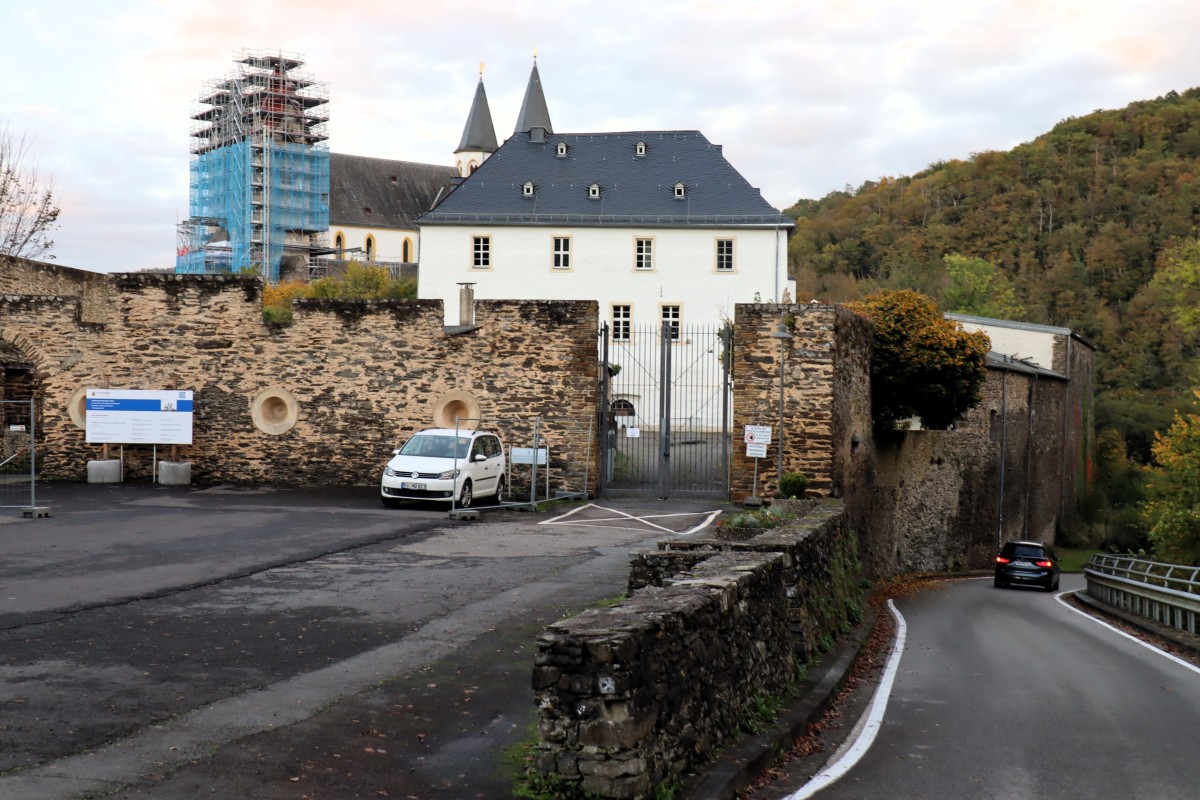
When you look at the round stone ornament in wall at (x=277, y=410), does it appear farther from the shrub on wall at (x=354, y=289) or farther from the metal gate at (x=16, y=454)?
the shrub on wall at (x=354, y=289)

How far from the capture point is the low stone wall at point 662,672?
18.6 feet

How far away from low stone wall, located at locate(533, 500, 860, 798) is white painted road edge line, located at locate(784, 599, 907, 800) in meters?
0.58

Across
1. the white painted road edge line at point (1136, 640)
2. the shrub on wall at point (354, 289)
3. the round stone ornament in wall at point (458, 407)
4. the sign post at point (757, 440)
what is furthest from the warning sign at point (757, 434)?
the shrub on wall at point (354, 289)

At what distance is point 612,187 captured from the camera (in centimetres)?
6056

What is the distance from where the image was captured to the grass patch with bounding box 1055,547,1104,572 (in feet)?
150

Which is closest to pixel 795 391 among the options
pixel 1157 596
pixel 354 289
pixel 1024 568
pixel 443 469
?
pixel 443 469

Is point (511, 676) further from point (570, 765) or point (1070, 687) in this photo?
point (1070, 687)

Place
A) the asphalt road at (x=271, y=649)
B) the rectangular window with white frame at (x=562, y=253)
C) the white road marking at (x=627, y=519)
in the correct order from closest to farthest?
1. the asphalt road at (x=271, y=649)
2. the white road marking at (x=627, y=519)
3. the rectangular window with white frame at (x=562, y=253)

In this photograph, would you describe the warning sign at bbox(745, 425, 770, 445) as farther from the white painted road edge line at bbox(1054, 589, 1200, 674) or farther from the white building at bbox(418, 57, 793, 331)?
the white building at bbox(418, 57, 793, 331)

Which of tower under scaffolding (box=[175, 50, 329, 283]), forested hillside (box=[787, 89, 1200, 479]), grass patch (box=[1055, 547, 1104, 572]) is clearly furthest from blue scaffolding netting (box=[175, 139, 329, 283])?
grass patch (box=[1055, 547, 1104, 572])

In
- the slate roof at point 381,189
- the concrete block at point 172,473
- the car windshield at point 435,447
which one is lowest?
the concrete block at point 172,473

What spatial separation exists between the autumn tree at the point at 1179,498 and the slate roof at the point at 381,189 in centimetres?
6965

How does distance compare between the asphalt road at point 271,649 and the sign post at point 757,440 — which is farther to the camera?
the sign post at point 757,440

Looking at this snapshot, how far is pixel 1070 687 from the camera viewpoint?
440 inches
